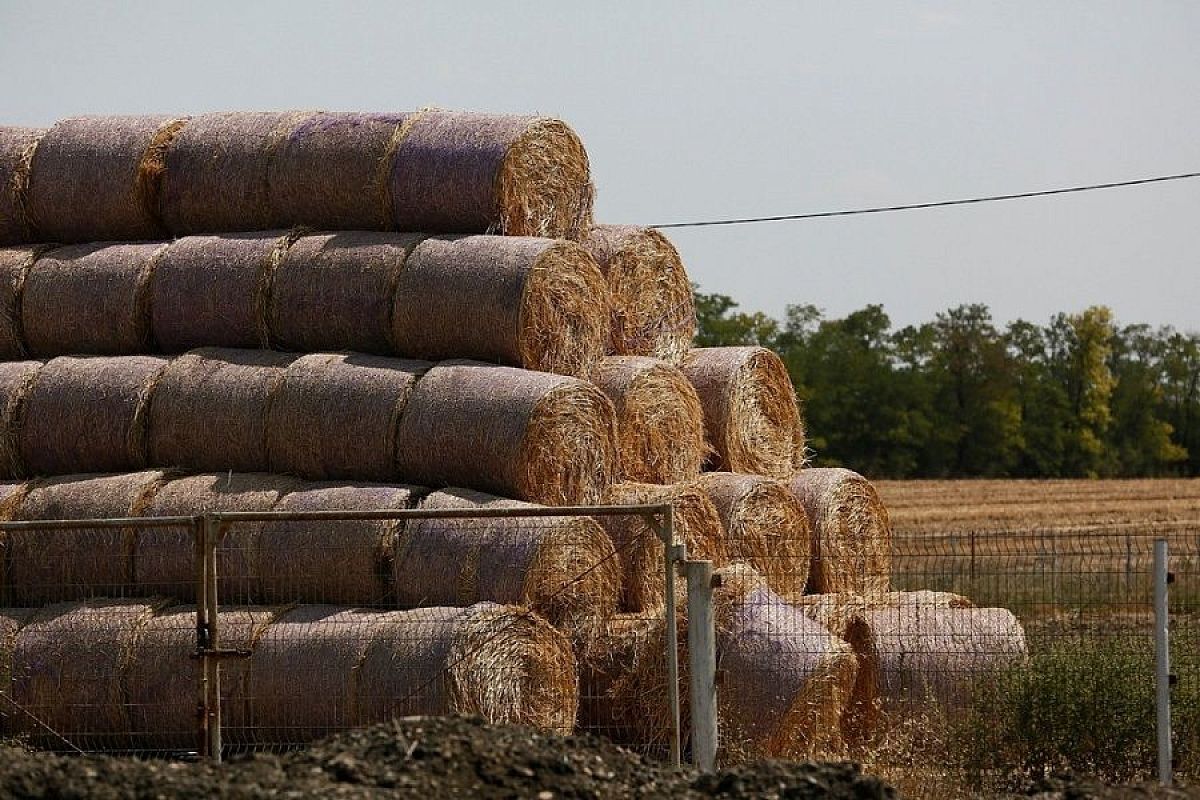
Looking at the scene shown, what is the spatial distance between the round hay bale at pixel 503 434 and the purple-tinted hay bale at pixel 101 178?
307 centimetres

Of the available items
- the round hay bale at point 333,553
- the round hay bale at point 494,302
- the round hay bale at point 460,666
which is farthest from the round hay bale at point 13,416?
the round hay bale at point 460,666

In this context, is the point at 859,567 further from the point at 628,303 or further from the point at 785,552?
the point at 628,303

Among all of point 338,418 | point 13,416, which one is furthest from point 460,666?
point 13,416

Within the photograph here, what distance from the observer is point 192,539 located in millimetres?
10727

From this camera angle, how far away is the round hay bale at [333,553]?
33.7 feet

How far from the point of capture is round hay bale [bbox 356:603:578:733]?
9.45m

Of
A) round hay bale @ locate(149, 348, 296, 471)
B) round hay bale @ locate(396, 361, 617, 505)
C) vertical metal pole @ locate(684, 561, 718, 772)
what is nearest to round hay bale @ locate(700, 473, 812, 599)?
round hay bale @ locate(396, 361, 617, 505)

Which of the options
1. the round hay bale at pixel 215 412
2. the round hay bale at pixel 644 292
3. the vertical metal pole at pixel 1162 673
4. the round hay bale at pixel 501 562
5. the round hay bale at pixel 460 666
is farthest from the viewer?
the round hay bale at pixel 644 292

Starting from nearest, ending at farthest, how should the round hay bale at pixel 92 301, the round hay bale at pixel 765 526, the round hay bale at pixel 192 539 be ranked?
the round hay bale at pixel 192 539
the round hay bale at pixel 765 526
the round hay bale at pixel 92 301

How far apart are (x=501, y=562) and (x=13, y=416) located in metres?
4.02

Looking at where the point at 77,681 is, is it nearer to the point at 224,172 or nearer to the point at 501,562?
the point at 501,562

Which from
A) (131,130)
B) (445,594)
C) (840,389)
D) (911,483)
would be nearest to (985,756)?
(445,594)

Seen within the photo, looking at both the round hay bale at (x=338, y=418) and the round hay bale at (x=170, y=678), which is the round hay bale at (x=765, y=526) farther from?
the round hay bale at (x=170, y=678)

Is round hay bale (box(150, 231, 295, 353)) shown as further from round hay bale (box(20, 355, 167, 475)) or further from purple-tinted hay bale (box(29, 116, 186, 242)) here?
purple-tinted hay bale (box(29, 116, 186, 242))
